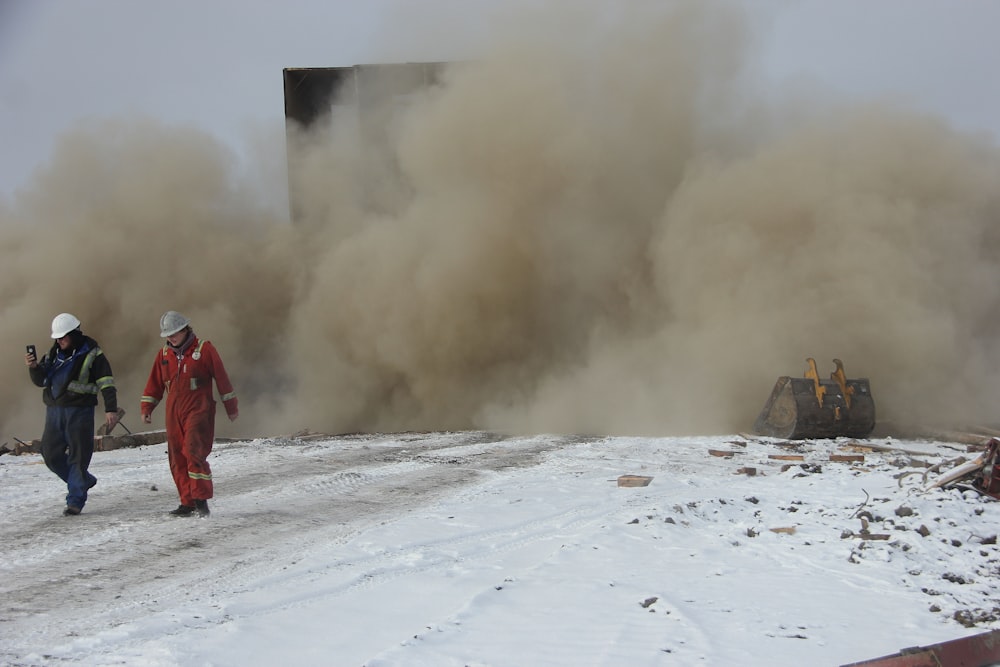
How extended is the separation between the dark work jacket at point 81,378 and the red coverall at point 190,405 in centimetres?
30

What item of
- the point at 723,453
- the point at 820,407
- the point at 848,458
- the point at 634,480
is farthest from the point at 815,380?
the point at 634,480

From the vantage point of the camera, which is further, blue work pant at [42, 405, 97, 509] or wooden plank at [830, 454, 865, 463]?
wooden plank at [830, 454, 865, 463]

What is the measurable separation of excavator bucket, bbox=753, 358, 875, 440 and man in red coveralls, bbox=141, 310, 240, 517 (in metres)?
6.46

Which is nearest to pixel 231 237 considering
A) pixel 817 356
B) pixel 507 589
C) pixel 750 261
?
pixel 750 261

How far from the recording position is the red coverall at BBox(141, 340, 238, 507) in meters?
4.99

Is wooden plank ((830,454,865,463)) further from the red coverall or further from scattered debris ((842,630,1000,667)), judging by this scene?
the red coverall

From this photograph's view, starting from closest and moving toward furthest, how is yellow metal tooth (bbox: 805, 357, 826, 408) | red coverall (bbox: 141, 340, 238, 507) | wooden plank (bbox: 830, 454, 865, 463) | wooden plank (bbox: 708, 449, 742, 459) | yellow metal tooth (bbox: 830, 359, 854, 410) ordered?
red coverall (bbox: 141, 340, 238, 507) → wooden plank (bbox: 830, 454, 865, 463) → wooden plank (bbox: 708, 449, 742, 459) → yellow metal tooth (bbox: 805, 357, 826, 408) → yellow metal tooth (bbox: 830, 359, 854, 410)

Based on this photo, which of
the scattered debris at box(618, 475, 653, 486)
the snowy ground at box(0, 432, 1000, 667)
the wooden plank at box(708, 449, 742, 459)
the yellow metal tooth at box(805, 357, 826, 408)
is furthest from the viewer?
the yellow metal tooth at box(805, 357, 826, 408)

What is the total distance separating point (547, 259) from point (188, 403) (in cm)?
928

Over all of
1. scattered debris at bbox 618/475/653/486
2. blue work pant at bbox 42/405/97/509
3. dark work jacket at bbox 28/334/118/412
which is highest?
dark work jacket at bbox 28/334/118/412

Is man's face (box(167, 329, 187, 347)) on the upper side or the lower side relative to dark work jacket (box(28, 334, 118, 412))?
upper

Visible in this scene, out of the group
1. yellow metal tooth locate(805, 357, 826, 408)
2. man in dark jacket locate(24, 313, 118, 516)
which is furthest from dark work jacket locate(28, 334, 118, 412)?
yellow metal tooth locate(805, 357, 826, 408)

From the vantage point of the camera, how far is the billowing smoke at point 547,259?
1056 cm

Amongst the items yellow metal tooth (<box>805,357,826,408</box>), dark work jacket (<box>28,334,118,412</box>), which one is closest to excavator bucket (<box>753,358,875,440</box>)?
yellow metal tooth (<box>805,357,826,408</box>)
